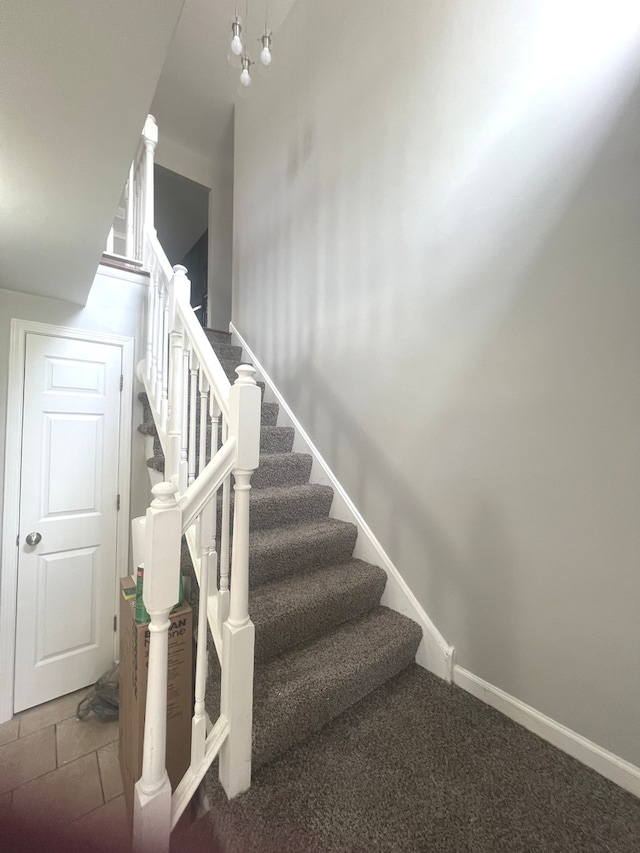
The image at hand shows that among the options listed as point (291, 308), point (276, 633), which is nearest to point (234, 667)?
point (276, 633)

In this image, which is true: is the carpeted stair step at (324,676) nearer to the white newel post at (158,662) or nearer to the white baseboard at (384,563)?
the white baseboard at (384,563)

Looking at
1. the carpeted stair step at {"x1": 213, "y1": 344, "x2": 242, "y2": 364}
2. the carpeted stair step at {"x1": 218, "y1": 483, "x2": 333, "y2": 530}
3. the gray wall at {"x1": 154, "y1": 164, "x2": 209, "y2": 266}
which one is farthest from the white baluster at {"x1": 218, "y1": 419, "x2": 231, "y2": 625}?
the gray wall at {"x1": 154, "y1": 164, "x2": 209, "y2": 266}

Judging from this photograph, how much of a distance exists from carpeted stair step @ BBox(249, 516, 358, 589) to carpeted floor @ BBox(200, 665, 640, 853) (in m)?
0.60

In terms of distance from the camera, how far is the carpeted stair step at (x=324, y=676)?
1.12 meters

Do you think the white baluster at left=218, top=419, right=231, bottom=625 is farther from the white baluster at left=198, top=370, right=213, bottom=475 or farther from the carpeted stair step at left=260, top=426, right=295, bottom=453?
the carpeted stair step at left=260, top=426, right=295, bottom=453

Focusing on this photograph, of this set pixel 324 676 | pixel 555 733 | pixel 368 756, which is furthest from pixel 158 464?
pixel 555 733

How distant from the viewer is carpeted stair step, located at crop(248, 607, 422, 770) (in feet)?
3.66

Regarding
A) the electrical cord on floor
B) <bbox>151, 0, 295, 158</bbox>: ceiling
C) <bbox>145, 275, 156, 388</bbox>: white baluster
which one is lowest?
the electrical cord on floor

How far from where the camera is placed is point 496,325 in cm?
141

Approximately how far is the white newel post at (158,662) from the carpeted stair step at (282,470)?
1.14 metres

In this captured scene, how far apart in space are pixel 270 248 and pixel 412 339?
1.64 m

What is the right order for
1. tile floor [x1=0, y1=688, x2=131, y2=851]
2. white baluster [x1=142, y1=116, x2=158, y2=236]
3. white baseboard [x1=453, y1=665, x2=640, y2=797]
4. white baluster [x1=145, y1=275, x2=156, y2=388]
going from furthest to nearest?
white baluster [x1=142, y1=116, x2=158, y2=236]
white baluster [x1=145, y1=275, x2=156, y2=388]
tile floor [x1=0, y1=688, x2=131, y2=851]
white baseboard [x1=453, y1=665, x2=640, y2=797]

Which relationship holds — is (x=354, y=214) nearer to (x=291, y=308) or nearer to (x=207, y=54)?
(x=291, y=308)

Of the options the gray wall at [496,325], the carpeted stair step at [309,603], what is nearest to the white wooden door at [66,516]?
the carpeted stair step at [309,603]
